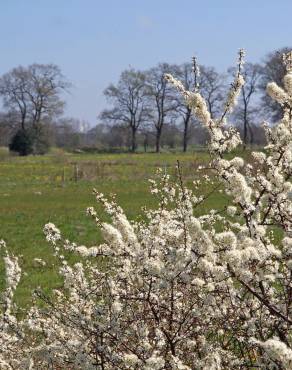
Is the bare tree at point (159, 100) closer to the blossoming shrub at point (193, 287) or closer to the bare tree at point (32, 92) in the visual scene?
the bare tree at point (32, 92)

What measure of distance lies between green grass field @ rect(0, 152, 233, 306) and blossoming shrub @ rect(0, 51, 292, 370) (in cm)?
433

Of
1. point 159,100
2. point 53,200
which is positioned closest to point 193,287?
point 53,200

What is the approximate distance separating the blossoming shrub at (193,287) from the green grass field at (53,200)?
14.2 feet

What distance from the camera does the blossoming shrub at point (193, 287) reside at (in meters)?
3.37

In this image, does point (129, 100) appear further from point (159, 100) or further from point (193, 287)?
point (193, 287)

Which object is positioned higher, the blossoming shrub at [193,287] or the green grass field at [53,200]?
the blossoming shrub at [193,287]

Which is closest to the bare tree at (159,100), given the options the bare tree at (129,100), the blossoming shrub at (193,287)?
the bare tree at (129,100)

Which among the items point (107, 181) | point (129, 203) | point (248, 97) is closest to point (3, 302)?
point (129, 203)

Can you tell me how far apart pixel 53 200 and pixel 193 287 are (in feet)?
80.5

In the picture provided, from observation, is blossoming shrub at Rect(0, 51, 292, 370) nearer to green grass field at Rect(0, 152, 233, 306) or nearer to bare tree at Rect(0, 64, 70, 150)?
green grass field at Rect(0, 152, 233, 306)

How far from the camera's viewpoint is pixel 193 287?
4.01 metres

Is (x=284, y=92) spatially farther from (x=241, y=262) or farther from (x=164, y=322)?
(x=164, y=322)

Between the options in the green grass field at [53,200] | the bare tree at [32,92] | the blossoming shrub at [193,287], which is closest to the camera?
the blossoming shrub at [193,287]

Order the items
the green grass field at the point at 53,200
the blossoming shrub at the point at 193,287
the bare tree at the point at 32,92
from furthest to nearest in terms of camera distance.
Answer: the bare tree at the point at 32,92 < the green grass field at the point at 53,200 < the blossoming shrub at the point at 193,287
